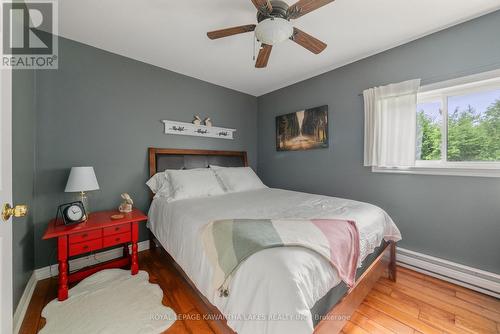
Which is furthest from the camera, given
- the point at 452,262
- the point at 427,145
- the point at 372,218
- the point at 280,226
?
the point at 427,145

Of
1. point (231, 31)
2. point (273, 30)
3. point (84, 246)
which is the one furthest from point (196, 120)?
point (84, 246)

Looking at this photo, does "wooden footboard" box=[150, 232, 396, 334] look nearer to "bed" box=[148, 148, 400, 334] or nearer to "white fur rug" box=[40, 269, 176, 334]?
"bed" box=[148, 148, 400, 334]

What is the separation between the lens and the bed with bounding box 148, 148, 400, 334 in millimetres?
917

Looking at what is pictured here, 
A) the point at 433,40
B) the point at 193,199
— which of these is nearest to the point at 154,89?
the point at 193,199

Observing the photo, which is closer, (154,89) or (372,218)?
(372,218)

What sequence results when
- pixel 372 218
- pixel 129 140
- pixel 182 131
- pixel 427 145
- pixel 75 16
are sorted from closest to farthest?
pixel 372 218
pixel 75 16
pixel 427 145
pixel 129 140
pixel 182 131

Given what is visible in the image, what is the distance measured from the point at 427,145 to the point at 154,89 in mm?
3363

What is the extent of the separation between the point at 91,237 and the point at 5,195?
1.25 metres

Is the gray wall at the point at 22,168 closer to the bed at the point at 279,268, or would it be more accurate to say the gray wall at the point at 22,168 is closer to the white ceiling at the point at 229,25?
the white ceiling at the point at 229,25

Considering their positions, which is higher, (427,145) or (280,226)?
(427,145)

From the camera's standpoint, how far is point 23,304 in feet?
4.96

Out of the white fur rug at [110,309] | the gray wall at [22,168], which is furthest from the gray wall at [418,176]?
the gray wall at [22,168]

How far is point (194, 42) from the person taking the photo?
87.0 inches

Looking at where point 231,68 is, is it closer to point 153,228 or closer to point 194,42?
point 194,42
